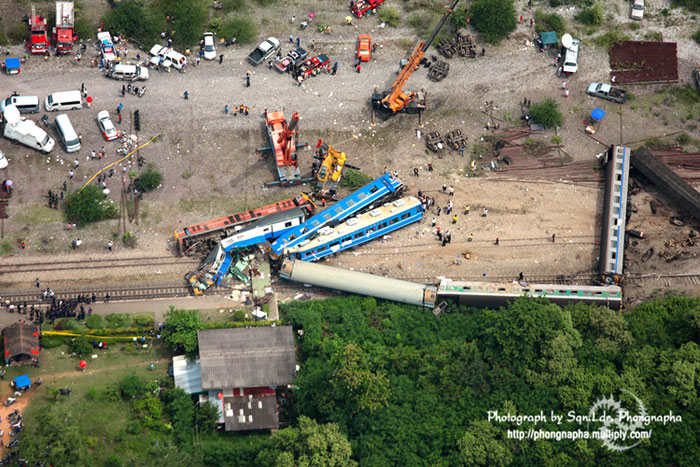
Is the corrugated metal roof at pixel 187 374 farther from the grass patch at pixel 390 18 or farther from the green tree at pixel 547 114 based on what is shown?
the grass patch at pixel 390 18

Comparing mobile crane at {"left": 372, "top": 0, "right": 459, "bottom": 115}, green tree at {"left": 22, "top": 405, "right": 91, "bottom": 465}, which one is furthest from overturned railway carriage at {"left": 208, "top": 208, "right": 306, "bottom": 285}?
green tree at {"left": 22, "top": 405, "right": 91, "bottom": 465}

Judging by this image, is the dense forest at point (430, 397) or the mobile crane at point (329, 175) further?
the mobile crane at point (329, 175)

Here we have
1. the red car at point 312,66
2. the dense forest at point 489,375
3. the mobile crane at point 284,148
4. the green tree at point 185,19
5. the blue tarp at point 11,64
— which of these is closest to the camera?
the dense forest at point 489,375

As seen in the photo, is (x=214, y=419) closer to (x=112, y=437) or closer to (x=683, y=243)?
(x=112, y=437)

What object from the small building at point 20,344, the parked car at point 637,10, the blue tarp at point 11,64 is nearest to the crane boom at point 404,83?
the parked car at point 637,10

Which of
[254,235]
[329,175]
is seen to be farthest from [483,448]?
[329,175]

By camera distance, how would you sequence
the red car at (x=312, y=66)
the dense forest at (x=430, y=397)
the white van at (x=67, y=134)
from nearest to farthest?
1. the dense forest at (x=430, y=397)
2. the white van at (x=67, y=134)
3. the red car at (x=312, y=66)
